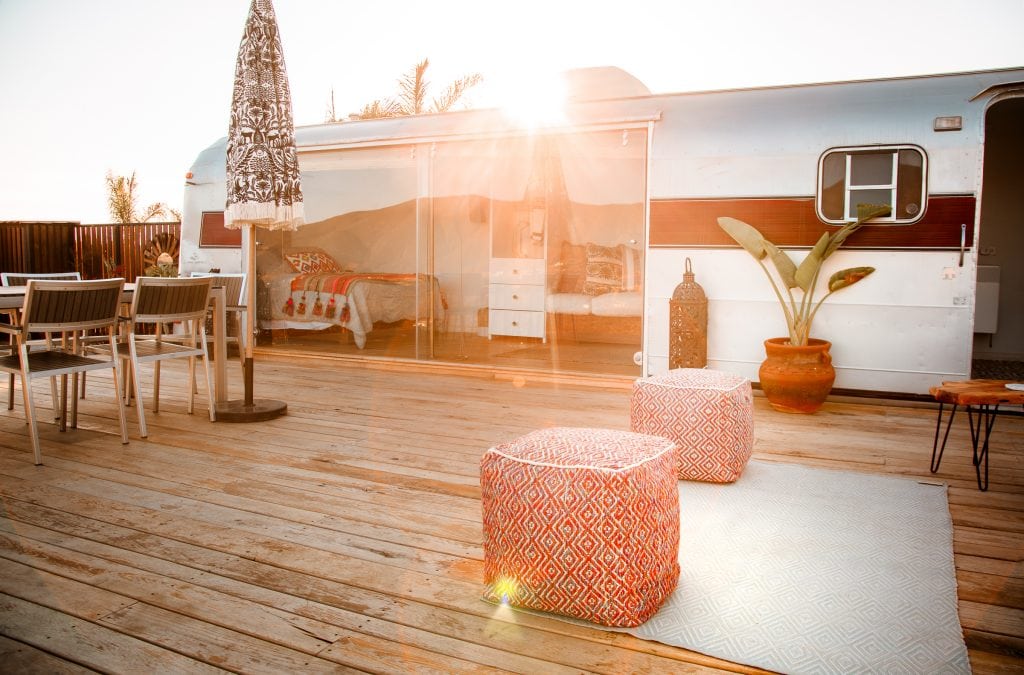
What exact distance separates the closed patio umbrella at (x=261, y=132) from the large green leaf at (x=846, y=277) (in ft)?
13.0

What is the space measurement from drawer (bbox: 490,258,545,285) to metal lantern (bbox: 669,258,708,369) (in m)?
2.87

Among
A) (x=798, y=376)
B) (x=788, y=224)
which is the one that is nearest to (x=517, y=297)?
(x=788, y=224)

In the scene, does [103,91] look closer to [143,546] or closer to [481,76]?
[481,76]

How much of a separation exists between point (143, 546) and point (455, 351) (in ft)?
17.6

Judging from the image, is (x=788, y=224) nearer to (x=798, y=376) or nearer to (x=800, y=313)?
(x=800, y=313)

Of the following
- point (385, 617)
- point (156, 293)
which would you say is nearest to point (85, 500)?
point (156, 293)

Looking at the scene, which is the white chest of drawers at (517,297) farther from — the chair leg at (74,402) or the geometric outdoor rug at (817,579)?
the geometric outdoor rug at (817,579)

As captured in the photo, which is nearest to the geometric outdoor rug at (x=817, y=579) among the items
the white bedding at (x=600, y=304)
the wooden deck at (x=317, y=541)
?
the wooden deck at (x=317, y=541)

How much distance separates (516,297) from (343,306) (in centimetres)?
204

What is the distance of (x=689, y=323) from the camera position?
5.82 metres

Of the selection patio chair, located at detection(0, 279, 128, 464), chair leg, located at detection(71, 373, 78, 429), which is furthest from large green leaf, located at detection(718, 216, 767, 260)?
chair leg, located at detection(71, 373, 78, 429)

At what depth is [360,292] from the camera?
8195 mm

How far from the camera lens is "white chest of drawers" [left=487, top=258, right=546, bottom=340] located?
335 inches

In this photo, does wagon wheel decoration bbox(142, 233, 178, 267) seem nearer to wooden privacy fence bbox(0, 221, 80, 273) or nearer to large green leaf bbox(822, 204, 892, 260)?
wooden privacy fence bbox(0, 221, 80, 273)
